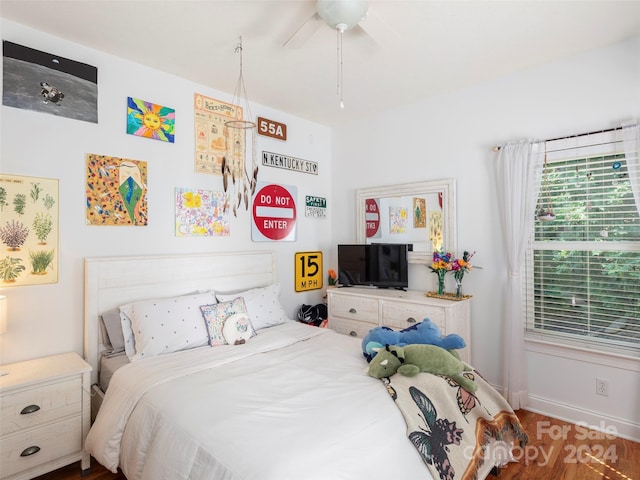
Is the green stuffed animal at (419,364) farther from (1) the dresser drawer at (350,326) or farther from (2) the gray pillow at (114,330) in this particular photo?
(2) the gray pillow at (114,330)

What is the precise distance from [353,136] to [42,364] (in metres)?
3.44

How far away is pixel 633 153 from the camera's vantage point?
7.75 feet

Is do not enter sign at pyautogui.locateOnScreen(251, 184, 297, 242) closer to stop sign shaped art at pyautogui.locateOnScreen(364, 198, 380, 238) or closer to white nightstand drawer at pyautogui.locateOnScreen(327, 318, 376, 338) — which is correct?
stop sign shaped art at pyautogui.locateOnScreen(364, 198, 380, 238)

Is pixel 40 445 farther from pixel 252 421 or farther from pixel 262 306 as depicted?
pixel 262 306

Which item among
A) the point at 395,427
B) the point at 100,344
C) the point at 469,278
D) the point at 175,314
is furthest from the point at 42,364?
the point at 469,278

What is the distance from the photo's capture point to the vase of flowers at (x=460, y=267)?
9.93 feet

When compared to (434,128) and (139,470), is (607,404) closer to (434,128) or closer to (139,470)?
(434,128)

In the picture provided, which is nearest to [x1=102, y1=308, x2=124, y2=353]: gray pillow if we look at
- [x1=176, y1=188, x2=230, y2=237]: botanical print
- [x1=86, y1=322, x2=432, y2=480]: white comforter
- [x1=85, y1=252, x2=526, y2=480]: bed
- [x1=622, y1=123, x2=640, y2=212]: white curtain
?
[x1=85, y1=252, x2=526, y2=480]: bed

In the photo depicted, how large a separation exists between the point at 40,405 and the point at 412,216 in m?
3.14

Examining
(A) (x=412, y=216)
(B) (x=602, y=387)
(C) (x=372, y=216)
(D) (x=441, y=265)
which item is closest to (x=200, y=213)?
(C) (x=372, y=216)

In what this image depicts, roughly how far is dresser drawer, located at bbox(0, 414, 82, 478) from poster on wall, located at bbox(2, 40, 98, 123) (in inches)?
76.5

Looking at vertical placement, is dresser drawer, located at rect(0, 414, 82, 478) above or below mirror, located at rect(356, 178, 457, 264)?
below

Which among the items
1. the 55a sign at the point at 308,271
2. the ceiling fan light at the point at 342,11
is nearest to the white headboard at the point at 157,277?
the 55a sign at the point at 308,271

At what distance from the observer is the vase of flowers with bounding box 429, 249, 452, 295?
3.14 m
